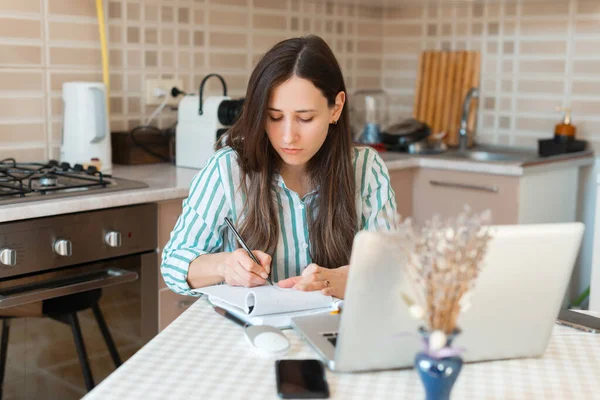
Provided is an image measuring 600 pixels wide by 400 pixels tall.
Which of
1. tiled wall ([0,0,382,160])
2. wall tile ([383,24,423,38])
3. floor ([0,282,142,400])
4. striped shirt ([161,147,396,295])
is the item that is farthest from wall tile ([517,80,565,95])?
floor ([0,282,142,400])

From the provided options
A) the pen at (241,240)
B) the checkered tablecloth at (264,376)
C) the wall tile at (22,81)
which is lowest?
the checkered tablecloth at (264,376)

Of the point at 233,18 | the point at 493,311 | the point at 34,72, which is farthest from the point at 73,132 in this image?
the point at 493,311

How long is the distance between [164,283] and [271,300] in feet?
3.34

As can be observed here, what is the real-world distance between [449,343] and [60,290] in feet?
4.37

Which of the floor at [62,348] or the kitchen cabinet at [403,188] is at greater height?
the kitchen cabinet at [403,188]

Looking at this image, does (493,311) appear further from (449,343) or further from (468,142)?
(468,142)

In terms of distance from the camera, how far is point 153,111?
2.89 m

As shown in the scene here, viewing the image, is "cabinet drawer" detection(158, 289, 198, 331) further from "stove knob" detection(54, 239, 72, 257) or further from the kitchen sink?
the kitchen sink

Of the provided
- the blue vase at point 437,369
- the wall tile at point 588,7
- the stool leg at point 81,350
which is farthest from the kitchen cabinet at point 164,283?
the wall tile at point 588,7

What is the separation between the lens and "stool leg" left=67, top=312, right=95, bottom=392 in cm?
209

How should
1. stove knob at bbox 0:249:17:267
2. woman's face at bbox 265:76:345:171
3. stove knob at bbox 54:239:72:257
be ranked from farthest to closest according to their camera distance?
1. stove knob at bbox 54:239:72:257
2. stove knob at bbox 0:249:17:267
3. woman's face at bbox 265:76:345:171

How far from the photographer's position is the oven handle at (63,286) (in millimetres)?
1909

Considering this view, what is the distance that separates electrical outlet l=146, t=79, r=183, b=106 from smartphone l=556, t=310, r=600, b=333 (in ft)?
5.93

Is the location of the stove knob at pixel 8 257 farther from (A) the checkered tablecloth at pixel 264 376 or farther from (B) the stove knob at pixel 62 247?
(A) the checkered tablecloth at pixel 264 376
